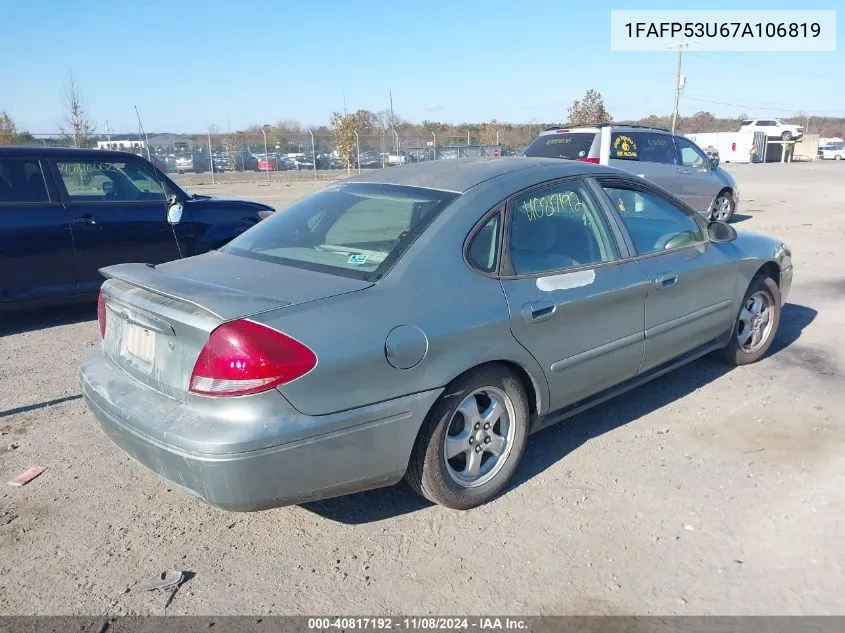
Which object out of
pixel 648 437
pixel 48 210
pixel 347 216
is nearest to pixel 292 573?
pixel 347 216

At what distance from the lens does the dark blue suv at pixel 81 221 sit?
6.11 metres

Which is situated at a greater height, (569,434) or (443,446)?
(443,446)

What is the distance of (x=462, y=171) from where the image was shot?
3.66 m

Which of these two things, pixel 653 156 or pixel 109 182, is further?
pixel 653 156

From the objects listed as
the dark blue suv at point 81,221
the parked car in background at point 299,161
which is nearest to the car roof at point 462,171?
the dark blue suv at point 81,221

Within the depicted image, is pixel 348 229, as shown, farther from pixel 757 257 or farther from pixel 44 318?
pixel 44 318

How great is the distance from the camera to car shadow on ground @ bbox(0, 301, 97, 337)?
21.4ft

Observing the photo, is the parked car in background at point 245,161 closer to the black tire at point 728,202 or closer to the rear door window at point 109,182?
the black tire at point 728,202

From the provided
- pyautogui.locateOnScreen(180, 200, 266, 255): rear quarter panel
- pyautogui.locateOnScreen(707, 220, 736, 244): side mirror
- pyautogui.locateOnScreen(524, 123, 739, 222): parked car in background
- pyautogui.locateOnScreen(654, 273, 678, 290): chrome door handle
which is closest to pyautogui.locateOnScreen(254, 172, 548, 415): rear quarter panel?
pyautogui.locateOnScreen(654, 273, 678, 290): chrome door handle

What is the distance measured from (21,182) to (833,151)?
5708 cm

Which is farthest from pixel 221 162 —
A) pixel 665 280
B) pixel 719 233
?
pixel 665 280

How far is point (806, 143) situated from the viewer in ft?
A: 174

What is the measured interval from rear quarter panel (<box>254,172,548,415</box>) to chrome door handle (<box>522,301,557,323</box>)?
0.43 feet

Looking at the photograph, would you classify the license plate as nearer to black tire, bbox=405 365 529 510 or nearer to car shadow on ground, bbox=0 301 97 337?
black tire, bbox=405 365 529 510
